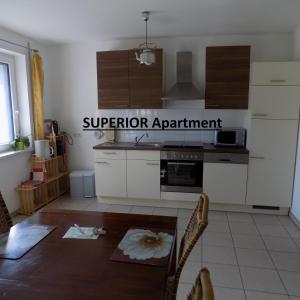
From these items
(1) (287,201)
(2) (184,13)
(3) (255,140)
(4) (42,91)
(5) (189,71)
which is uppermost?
(2) (184,13)

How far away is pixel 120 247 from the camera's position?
128cm

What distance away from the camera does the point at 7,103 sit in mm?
3615

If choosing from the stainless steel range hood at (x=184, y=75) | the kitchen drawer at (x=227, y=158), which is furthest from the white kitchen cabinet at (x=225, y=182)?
the stainless steel range hood at (x=184, y=75)

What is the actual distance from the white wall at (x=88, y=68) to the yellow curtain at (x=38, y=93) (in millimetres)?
449

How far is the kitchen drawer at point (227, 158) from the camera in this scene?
11.1 feet

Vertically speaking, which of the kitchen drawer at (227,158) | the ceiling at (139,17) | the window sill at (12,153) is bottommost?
the kitchen drawer at (227,158)

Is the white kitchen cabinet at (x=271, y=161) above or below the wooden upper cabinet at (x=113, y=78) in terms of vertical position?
below

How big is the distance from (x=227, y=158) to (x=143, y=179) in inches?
46.4

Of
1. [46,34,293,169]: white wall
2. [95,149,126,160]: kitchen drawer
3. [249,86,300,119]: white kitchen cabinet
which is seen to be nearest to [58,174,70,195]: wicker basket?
[46,34,293,169]: white wall

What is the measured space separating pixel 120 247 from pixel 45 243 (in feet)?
1.29

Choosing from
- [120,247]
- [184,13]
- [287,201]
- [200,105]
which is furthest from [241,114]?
[120,247]

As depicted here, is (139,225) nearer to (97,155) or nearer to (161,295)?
(161,295)

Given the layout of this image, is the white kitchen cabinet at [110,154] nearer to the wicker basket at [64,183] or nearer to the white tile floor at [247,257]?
the white tile floor at [247,257]

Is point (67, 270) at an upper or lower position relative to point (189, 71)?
lower
